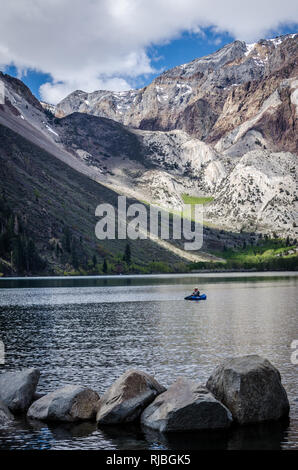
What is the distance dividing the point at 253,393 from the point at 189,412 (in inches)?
173

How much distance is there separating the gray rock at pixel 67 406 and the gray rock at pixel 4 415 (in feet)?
4.38

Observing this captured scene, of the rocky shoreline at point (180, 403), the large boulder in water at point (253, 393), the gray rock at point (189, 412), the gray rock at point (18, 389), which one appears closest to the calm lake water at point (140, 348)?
the gray rock at point (189, 412)

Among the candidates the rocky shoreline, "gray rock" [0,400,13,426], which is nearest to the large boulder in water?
the rocky shoreline

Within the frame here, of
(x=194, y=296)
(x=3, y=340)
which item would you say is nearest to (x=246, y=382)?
(x=3, y=340)

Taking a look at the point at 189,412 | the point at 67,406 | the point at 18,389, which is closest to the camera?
the point at 189,412

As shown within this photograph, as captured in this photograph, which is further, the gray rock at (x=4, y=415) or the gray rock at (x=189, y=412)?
the gray rock at (x=4, y=415)

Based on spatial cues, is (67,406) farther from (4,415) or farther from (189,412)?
(189,412)

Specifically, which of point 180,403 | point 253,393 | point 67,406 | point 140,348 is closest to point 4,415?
point 67,406

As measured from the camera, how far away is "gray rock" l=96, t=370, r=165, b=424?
32500 mm

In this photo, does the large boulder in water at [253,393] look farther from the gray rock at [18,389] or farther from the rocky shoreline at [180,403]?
the gray rock at [18,389]

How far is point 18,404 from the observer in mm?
35250

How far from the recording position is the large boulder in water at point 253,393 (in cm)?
3203

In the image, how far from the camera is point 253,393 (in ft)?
105
